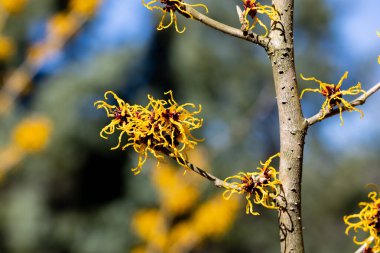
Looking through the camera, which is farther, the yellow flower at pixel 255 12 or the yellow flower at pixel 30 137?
the yellow flower at pixel 30 137

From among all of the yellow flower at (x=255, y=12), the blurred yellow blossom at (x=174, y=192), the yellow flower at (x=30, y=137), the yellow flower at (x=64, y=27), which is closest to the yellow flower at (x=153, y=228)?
the blurred yellow blossom at (x=174, y=192)

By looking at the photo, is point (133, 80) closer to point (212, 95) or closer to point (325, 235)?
point (212, 95)

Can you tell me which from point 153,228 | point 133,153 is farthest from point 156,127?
point 133,153

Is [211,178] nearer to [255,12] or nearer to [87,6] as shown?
[255,12]

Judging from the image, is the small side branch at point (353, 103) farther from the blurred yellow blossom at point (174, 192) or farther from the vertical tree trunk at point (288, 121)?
the blurred yellow blossom at point (174, 192)

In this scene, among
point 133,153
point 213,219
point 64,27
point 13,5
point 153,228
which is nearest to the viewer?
point 13,5

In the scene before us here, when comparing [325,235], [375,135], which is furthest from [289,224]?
[375,135]
